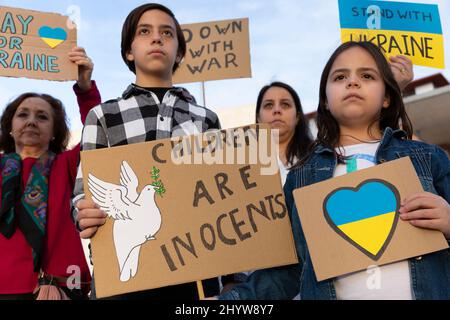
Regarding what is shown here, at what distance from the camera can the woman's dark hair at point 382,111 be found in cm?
175

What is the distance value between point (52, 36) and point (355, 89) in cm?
174

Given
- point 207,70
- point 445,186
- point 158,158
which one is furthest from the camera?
point 207,70

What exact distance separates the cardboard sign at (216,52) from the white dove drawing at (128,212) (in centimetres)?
207

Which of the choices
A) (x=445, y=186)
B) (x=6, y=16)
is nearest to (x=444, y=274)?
(x=445, y=186)

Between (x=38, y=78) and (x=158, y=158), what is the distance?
53.6 inches

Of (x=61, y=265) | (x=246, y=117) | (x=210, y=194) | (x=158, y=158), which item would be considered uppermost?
(x=246, y=117)

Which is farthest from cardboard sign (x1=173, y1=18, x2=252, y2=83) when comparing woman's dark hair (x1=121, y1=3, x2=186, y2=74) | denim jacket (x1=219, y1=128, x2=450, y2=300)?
denim jacket (x1=219, y1=128, x2=450, y2=300)

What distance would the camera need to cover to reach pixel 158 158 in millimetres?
1624

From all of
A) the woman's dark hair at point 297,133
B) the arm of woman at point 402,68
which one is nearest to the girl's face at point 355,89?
the arm of woman at point 402,68

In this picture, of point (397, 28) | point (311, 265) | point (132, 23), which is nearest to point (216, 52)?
point (397, 28)

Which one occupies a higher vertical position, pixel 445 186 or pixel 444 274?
pixel 445 186

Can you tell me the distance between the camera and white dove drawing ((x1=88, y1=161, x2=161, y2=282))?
5.02 feet

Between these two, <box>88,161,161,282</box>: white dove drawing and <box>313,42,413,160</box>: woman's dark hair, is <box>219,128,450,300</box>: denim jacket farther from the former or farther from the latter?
<box>88,161,161,282</box>: white dove drawing
